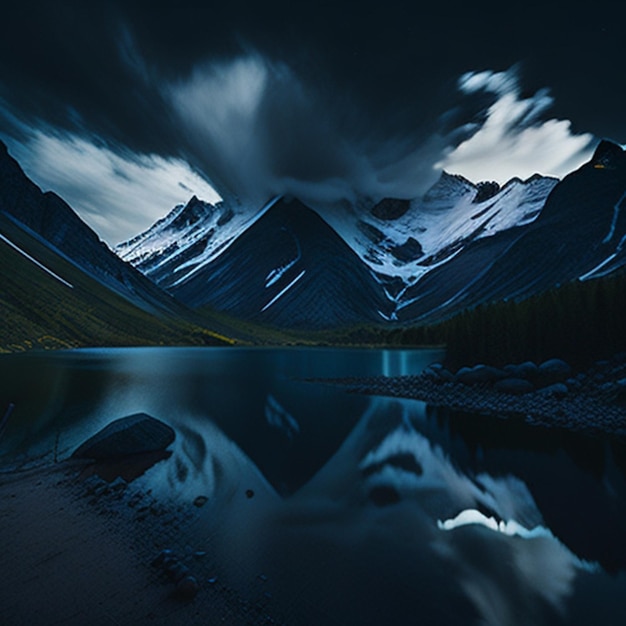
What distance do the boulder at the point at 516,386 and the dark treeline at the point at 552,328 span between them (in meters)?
5.80

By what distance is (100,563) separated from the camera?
1059 centimetres

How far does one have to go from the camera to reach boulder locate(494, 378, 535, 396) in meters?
38.5

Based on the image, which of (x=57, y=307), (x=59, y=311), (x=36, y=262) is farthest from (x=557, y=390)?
(x=36, y=262)

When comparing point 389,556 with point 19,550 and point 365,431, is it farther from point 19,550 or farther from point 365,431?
point 365,431

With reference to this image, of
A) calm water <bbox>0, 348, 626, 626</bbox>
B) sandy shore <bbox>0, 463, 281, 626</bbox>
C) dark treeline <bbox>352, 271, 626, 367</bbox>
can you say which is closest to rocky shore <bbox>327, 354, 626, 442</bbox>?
dark treeline <bbox>352, 271, 626, 367</bbox>

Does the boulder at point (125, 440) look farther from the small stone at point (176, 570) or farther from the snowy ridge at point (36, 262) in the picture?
the snowy ridge at point (36, 262)

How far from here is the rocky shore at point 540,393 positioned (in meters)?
29.3

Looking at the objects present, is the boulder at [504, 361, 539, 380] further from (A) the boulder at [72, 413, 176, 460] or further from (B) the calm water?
(A) the boulder at [72, 413, 176, 460]

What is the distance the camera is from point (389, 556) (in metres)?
12.1

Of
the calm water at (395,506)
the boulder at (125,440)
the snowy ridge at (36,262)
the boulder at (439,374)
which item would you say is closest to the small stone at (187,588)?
the calm water at (395,506)

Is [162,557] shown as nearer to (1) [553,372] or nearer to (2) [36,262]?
(1) [553,372]

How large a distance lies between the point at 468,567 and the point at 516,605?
186cm

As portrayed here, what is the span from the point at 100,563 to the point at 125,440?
11.2m

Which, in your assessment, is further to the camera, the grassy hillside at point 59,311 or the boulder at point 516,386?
the grassy hillside at point 59,311
